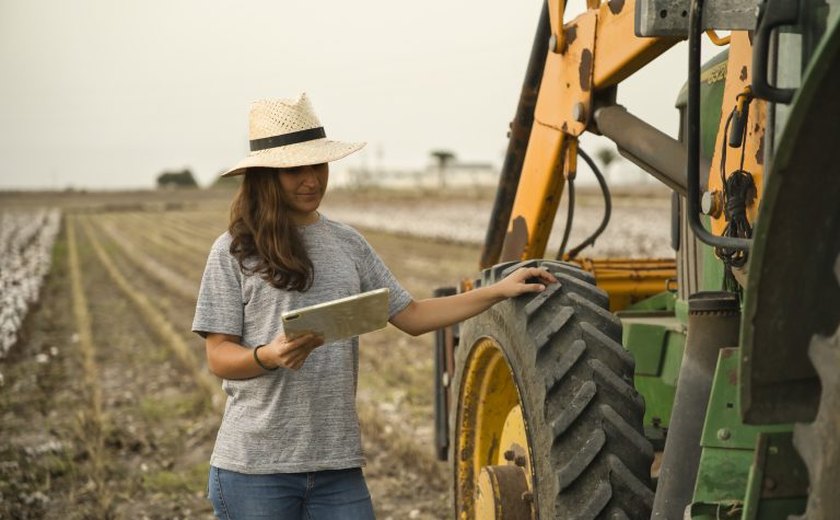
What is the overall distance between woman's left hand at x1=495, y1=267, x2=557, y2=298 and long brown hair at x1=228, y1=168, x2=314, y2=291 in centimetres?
66

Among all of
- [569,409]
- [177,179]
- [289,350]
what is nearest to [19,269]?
[289,350]

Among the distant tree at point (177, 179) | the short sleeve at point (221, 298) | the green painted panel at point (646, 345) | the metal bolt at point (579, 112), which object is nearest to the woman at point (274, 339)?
the short sleeve at point (221, 298)

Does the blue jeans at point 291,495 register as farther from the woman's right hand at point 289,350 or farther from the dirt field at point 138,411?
the dirt field at point 138,411

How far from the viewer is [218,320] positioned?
313 centimetres

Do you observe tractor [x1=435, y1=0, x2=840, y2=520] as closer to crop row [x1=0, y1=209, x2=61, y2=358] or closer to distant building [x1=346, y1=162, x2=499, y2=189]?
crop row [x1=0, y1=209, x2=61, y2=358]

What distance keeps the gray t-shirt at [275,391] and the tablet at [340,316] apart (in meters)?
0.38

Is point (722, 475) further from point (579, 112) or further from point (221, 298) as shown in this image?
point (579, 112)

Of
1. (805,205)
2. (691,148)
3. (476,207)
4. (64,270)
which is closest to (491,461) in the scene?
(691,148)

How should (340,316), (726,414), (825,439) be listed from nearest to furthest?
(825,439) → (726,414) → (340,316)

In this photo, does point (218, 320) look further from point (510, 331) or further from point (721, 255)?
point (721, 255)

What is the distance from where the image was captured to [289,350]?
2.90 metres

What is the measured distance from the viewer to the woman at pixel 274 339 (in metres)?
3.15

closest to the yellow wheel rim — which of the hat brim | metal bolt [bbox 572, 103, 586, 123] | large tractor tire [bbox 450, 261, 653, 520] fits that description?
large tractor tire [bbox 450, 261, 653, 520]

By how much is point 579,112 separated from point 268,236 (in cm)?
143
